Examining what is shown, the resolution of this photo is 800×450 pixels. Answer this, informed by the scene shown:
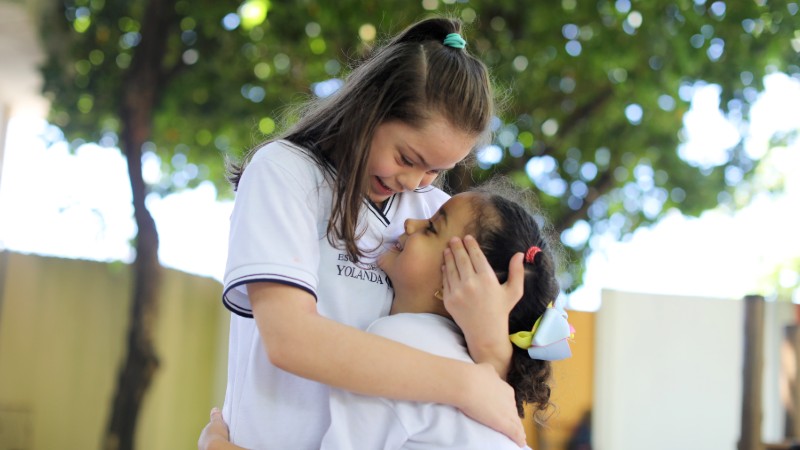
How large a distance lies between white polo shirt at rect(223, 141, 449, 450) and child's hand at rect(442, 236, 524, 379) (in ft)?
0.51

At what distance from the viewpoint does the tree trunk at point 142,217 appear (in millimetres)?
6918

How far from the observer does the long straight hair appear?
1735mm

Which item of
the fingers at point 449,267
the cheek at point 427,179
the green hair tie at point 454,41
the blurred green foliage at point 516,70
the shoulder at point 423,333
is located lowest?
the shoulder at point 423,333

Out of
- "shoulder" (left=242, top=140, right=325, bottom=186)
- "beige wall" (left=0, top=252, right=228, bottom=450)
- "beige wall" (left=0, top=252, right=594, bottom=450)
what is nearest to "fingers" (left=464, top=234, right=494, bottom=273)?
"shoulder" (left=242, top=140, right=325, bottom=186)

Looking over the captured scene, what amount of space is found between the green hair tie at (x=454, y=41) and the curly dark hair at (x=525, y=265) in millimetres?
318

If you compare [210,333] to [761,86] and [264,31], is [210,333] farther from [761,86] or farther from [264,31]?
[761,86]

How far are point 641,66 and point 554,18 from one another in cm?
75

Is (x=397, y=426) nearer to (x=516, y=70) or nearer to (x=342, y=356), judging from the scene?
(x=342, y=356)

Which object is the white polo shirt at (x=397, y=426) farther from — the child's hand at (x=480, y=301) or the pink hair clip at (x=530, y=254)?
the pink hair clip at (x=530, y=254)

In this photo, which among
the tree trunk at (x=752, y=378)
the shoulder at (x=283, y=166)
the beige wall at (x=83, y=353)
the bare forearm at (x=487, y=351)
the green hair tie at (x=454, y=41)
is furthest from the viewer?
the beige wall at (x=83, y=353)

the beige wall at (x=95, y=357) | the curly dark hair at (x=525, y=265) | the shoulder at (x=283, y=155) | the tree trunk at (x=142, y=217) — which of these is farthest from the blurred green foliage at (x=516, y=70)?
the shoulder at (x=283, y=155)

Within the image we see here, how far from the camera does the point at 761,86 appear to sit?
255 inches

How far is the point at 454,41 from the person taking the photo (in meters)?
1.97

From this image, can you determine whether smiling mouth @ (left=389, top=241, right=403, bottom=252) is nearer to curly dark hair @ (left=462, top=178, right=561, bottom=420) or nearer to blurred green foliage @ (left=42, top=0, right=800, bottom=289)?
curly dark hair @ (left=462, top=178, right=561, bottom=420)
